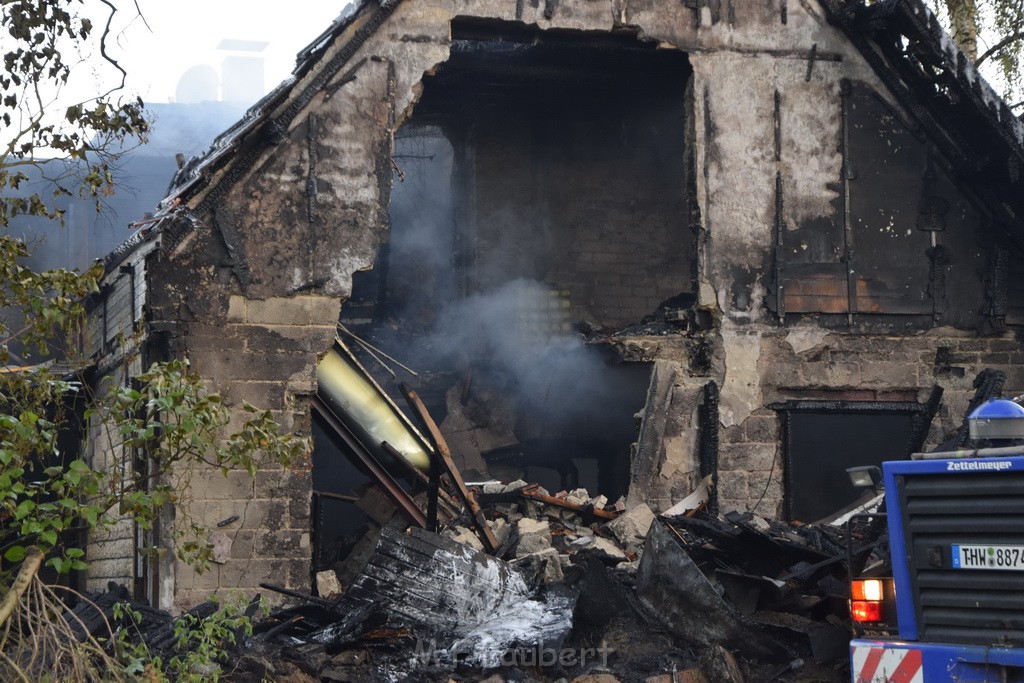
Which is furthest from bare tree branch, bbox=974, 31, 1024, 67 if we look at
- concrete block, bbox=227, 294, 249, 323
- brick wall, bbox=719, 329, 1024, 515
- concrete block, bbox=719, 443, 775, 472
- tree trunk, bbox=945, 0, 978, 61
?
concrete block, bbox=227, 294, 249, 323

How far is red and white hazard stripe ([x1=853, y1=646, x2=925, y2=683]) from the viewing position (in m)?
6.23

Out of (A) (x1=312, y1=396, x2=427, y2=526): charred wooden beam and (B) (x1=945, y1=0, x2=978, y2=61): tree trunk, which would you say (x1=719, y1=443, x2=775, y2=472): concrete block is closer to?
(A) (x1=312, y1=396, x2=427, y2=526): charred wooden beam

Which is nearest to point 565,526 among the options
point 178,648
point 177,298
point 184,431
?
point 177,298

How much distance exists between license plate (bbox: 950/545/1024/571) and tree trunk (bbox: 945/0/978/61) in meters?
11.5

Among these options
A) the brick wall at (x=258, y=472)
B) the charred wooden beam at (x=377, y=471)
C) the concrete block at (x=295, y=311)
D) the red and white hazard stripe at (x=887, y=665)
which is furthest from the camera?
the charred wooden beam at (x=377, y=471)

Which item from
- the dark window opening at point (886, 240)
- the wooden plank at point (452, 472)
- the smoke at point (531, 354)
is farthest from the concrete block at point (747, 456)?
the smoke at point (531, 354)

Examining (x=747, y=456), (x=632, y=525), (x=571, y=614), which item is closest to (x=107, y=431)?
(x=571, y=614)

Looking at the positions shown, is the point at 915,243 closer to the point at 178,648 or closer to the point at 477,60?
the point at 477,60

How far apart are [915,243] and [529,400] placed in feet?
18.9

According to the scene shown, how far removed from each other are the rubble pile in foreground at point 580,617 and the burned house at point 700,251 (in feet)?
5.75

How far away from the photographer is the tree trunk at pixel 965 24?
16.1 m

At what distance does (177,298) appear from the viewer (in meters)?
11.0

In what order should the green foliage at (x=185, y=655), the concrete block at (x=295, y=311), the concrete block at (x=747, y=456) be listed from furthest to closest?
the concrete block at (x=747, y=456)
the concrete block at (x=295, y=311)
the green foliage at (x=185, y=655)

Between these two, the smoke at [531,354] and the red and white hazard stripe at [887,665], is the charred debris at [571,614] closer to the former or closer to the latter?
the red and white hazard stripe at [887,665]
